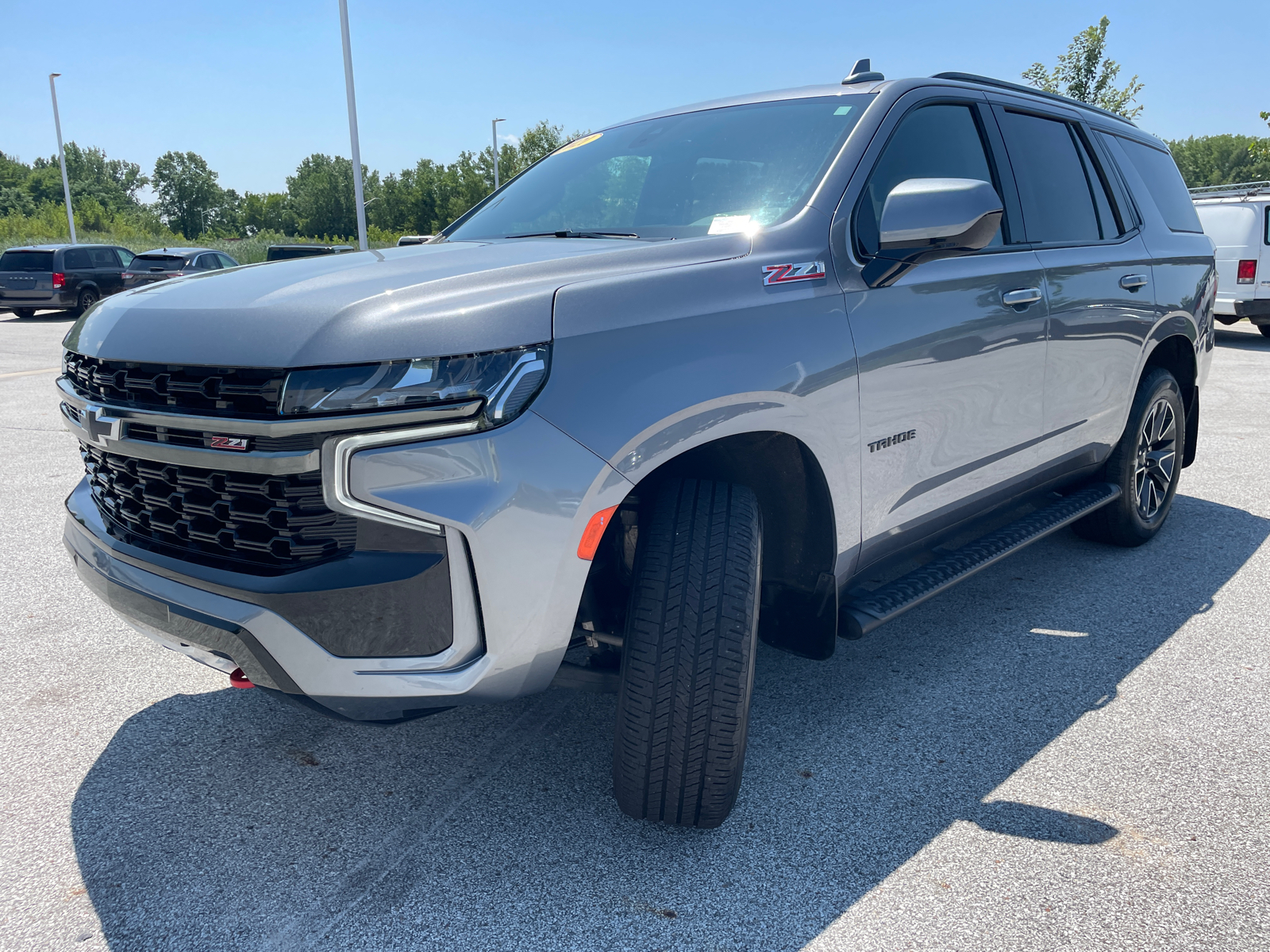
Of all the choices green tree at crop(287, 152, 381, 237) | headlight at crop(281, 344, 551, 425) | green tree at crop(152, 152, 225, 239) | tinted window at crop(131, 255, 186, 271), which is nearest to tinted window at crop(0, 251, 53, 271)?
tinted window at crop(131, 255, 186, 271)

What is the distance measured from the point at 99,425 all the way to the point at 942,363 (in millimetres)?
2266

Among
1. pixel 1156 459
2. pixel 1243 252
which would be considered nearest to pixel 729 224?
pixel 1156 459

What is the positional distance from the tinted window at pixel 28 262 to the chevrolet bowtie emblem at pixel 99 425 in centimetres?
2027

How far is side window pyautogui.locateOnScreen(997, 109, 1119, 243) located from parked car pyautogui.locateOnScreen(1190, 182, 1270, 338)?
10364 mm

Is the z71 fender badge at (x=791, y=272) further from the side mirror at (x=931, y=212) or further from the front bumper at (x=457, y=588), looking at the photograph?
the front bumper at (x=457, y=588)

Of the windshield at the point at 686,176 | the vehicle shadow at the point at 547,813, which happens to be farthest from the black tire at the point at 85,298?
the vehicle shadow at the point at 547,813

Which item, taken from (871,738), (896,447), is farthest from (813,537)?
(871,738)

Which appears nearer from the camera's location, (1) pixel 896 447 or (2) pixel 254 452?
(2) pixel 254 452

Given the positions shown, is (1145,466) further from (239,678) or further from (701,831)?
(239,678)

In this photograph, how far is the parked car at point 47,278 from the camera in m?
19.2

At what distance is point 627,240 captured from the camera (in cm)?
266

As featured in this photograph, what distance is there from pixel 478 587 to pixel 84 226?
80.5 m

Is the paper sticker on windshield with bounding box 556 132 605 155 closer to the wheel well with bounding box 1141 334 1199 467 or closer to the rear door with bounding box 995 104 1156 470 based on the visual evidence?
the rear door with bounding box 995 104 1156 470

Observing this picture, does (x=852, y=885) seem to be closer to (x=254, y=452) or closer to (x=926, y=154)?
(x=254, y=452)
